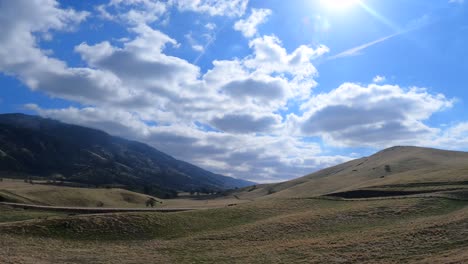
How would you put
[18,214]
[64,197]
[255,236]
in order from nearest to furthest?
1. [255,236]
2. [18,214]
3. [64,197]

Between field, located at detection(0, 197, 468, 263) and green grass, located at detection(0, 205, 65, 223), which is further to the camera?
green grass, located at detection(0, 205, 65, 223)

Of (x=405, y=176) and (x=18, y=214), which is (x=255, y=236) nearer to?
(x=18, y=214)

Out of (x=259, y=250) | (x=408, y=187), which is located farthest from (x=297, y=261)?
(x=408, y=187)

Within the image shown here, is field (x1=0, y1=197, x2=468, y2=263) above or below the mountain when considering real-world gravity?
below

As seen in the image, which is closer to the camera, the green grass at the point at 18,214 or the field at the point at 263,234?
the field at the point at 263,234

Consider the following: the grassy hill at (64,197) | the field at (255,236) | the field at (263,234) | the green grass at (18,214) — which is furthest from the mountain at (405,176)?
the green grass at (18,214)

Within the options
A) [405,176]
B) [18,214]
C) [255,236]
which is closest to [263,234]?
[255,236]

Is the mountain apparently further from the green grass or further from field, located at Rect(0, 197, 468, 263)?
the green grass

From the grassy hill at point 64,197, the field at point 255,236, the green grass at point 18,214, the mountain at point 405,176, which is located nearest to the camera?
the field at point 255,236

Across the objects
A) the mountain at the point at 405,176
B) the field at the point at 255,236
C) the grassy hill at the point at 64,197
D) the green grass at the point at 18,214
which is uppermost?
the mountain at the point at 405,176

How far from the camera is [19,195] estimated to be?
7944 cm

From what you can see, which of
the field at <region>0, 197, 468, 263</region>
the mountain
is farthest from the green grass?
the mountain

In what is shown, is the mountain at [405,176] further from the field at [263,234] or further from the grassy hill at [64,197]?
the grassy hill at [64,197]

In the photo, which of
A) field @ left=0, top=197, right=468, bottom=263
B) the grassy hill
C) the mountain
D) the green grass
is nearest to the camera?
field @ left=0, top=197, right=468, bottom=263
